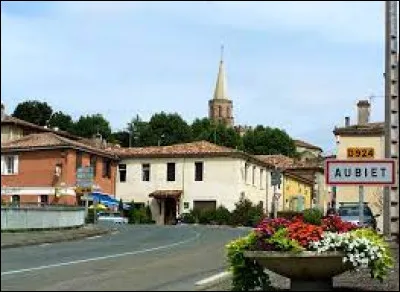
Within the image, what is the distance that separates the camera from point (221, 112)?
14375 centimetres

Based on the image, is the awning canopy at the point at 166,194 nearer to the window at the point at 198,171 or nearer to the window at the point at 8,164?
the window at the point at 198,171

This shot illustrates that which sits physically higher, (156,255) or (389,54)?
(389,54)

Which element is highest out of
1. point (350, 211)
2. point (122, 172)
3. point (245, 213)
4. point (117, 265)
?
point (122, 172)

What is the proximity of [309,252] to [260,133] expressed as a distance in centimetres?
9344

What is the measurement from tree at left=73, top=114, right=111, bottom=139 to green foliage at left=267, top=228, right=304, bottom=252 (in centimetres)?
7575

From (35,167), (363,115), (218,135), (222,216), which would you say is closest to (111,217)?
(222,216)

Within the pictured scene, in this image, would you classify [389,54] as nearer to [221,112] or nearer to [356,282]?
[356,282]

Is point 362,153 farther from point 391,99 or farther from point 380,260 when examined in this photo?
point 391,99

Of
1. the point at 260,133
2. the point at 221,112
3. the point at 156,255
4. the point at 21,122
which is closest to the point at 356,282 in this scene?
the point at 21,122

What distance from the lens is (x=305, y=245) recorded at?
1007 centimetres

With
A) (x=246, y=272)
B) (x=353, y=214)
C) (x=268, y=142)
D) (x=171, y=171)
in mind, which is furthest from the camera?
(x=268, y=142)

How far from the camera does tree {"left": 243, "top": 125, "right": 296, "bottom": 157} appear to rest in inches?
3974

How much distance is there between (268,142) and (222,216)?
125ft

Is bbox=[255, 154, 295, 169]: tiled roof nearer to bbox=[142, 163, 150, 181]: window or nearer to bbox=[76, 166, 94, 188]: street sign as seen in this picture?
bbox=[142, 163, 150, 181]: window
